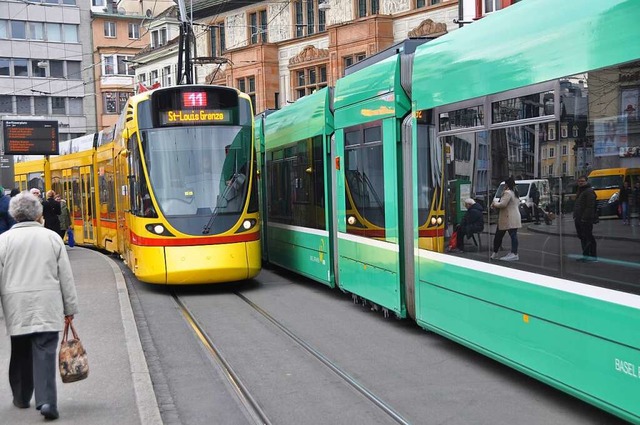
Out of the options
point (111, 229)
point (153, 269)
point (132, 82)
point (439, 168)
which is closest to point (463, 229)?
point (439, 168)

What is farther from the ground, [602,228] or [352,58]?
[352,58]

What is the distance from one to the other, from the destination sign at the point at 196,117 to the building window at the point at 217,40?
103ft

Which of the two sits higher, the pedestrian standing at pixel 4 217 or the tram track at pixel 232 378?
the pedestrian standing at pixel 4 217

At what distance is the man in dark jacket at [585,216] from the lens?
5543 mm

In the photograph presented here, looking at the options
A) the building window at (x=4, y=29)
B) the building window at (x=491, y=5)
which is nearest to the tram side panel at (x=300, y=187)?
the building window at (x=491, y=5)

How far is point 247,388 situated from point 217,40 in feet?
128

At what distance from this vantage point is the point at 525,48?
6312 mm

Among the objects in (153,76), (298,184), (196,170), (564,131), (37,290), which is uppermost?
(153,76)

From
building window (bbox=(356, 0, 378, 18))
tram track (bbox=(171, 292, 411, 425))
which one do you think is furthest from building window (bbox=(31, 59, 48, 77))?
tram track (bbox=(171, 292, 411, 425))

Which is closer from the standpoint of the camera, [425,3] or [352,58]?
[425,3]

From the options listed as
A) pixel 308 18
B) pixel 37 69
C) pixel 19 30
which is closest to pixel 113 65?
pixel 37 69

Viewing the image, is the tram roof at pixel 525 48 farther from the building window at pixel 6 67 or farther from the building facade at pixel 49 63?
the building window at pixel 6 67

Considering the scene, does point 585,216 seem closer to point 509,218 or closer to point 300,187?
point 509,218

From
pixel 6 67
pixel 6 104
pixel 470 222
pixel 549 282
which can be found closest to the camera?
pixel 549 282
